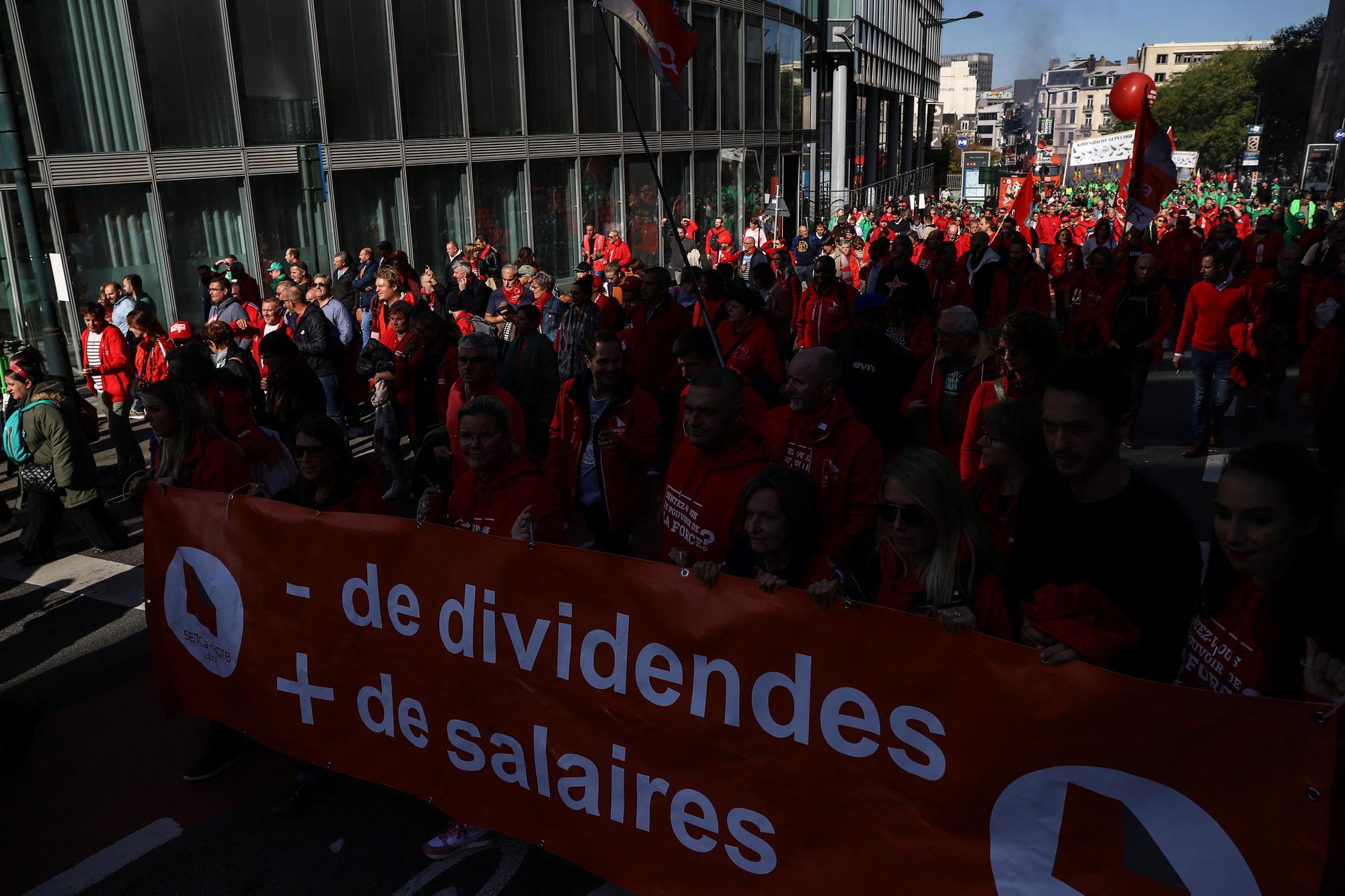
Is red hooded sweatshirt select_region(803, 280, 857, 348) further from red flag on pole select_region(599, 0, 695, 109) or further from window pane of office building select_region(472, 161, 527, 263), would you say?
window pane of office building select_region(472, 161, 527, 263)

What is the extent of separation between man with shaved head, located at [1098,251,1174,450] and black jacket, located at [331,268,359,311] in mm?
7929

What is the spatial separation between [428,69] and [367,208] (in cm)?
308

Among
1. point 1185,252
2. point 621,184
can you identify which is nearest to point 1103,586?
point 1185,252

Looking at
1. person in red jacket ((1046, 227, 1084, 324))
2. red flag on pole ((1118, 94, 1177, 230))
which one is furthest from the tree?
red flag on pole ((1118, 94, 1177, 230))

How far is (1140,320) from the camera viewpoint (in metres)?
8.73

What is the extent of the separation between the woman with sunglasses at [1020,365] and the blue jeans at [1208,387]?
4658 mm

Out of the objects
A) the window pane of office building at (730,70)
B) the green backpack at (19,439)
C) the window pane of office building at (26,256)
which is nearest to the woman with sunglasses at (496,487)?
the green backpack at (19,439)

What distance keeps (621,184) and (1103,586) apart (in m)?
23.0

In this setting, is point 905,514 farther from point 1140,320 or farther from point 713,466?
point 1140,320

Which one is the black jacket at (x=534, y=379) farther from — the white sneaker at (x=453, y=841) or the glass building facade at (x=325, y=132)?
the glass building facade at (x=325, y=132)

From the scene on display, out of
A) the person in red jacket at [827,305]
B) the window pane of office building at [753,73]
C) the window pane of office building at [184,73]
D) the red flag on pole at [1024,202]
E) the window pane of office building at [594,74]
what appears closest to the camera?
the person in red jacket at [827,305]

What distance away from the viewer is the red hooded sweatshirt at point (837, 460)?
4332 mm

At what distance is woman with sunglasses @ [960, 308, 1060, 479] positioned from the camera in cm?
536

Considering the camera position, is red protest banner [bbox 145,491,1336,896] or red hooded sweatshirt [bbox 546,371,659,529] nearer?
red protest banner [bbox 145,491,1336,896]
